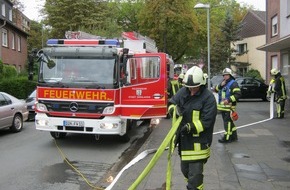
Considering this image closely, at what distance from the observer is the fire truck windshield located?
10.1 m

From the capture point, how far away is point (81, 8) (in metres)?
41.0

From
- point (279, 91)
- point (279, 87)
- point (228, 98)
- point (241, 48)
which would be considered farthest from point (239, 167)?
point (241, 48)

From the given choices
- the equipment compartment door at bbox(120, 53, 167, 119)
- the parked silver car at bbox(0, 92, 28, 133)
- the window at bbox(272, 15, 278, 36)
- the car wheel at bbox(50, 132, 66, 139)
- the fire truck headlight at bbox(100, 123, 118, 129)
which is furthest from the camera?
the window at bbox(272, 15, 278, 36)

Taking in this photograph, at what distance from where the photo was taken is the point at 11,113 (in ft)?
43.1

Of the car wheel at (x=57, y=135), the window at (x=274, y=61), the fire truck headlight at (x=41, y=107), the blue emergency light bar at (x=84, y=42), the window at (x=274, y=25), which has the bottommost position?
the car wheel at (x=57, y=135)

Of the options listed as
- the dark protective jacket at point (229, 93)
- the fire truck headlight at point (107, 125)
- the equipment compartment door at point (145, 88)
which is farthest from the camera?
the equipment compartment door at point (145, 88)

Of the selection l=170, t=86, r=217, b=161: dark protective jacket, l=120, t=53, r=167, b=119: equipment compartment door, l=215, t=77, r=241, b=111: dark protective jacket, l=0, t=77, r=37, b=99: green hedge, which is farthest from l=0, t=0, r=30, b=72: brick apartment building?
l=170, t=86, r=217, b=161: dark protective jacket

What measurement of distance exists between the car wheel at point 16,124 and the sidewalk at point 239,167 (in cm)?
476

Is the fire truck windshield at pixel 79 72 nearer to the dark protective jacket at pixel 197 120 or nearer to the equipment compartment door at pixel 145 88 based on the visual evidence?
the equipment compartment door at pixel 145 88

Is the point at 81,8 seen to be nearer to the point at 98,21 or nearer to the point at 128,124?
the point at 98,21

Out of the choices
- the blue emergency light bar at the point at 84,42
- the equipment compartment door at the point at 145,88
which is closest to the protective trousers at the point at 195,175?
the equipment compartment door at the point at 145,88

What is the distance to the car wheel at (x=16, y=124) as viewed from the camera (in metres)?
13.4

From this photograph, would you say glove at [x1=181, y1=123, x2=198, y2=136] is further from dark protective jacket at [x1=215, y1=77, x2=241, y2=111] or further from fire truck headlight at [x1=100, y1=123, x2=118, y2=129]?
fire truck headlight at [x1=100, y1=123, x2=118, y2=129]

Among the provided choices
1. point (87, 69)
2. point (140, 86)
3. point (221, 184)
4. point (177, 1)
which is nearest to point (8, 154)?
point (87, 69)
